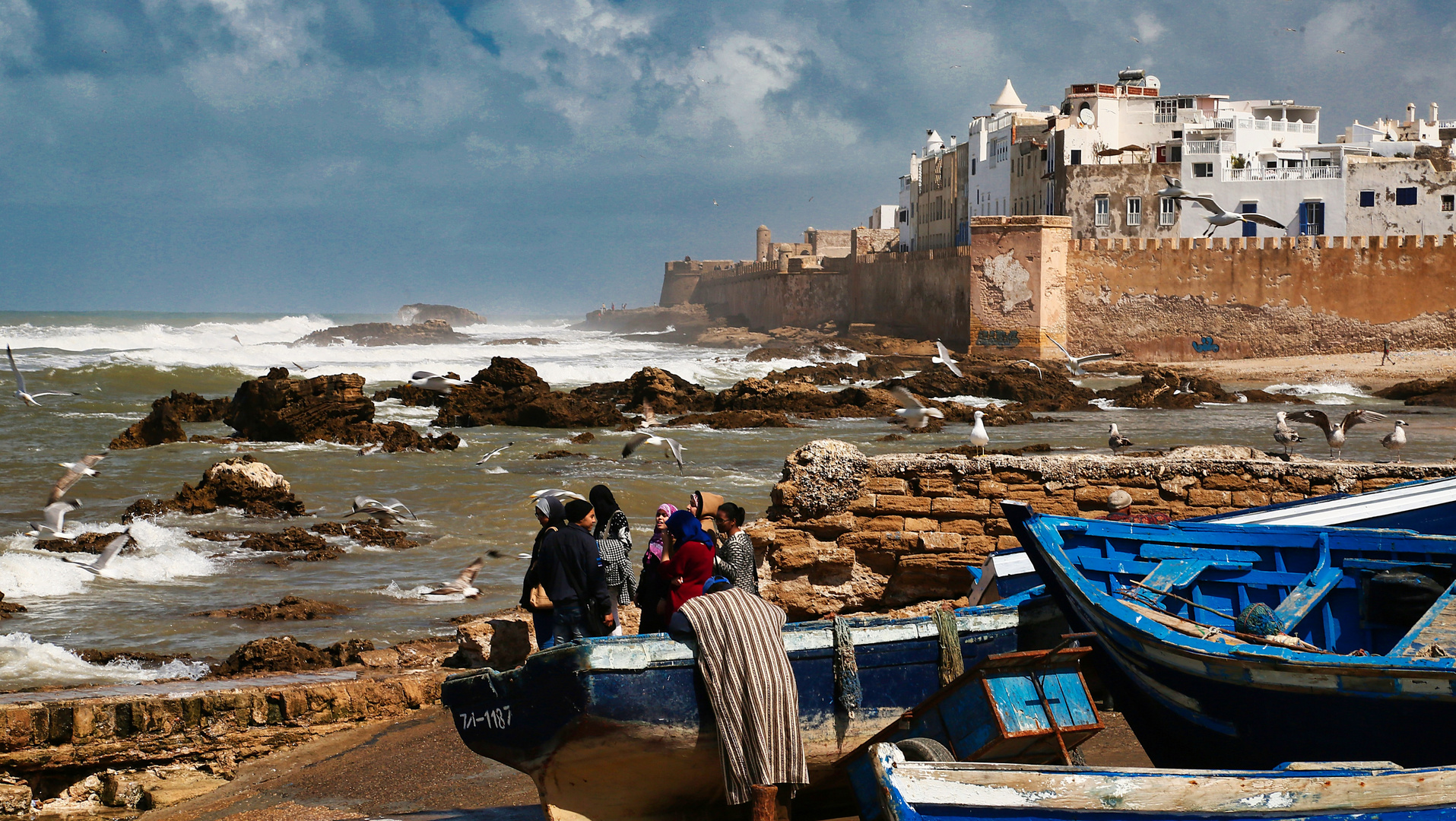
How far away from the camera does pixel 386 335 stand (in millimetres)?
77500

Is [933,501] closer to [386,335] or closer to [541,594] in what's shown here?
[541,594]

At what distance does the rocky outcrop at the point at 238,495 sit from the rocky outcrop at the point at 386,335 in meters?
58.1

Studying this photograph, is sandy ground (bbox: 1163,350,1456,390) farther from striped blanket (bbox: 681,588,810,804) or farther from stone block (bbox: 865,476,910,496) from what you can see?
striped blanket (bbox: 681,588,810,804)

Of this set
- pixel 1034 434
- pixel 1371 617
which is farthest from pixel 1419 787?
pixel 1034 434

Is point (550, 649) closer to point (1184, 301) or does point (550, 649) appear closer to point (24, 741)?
point (24, 741)

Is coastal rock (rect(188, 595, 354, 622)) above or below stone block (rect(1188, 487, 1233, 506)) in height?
below

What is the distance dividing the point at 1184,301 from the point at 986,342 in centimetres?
571

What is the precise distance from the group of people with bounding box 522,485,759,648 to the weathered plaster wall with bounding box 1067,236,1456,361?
33672mm

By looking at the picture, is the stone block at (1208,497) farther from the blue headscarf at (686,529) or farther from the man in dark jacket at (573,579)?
the man in dark jacket at (573,579)

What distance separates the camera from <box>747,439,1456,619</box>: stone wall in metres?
6.38

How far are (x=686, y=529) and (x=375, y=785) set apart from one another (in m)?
1.73

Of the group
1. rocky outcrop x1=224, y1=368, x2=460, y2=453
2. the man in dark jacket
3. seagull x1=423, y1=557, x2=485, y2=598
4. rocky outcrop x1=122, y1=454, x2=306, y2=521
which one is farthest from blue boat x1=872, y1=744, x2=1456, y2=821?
rocky outcrop x1=224, y1=368, x2=460, y2=453

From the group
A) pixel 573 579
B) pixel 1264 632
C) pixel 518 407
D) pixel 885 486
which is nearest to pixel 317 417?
pixel 518 407

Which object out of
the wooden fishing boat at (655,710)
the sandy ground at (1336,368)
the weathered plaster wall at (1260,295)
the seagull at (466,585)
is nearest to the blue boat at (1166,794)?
the wooden fishing boat at (655,710)
